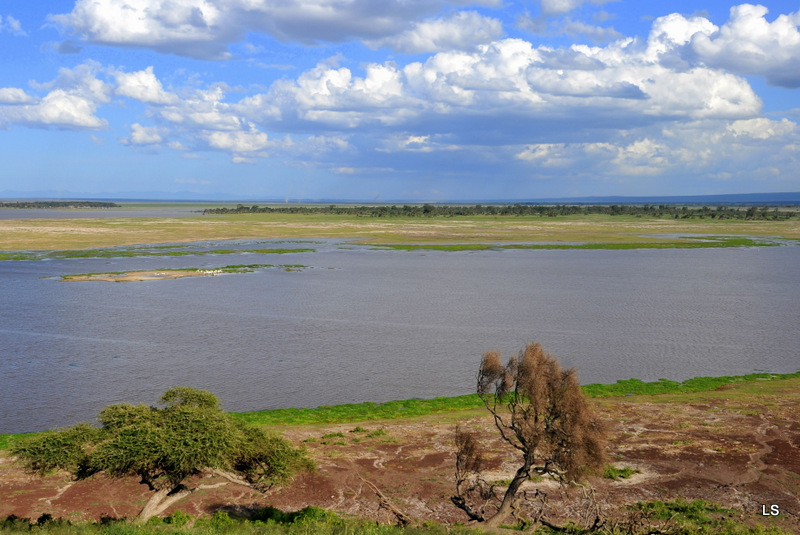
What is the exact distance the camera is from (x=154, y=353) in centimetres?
3131

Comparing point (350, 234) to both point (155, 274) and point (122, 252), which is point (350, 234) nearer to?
point (122, 252)

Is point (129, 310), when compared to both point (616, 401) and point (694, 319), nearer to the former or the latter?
point (616, 401)

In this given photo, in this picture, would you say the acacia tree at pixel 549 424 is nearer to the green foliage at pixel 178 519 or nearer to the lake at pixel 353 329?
the green foliage at pixel 178 519

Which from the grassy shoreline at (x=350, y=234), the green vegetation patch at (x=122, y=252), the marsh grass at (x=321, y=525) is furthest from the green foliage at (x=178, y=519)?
the grassy shoreline at (x=350, y=234)

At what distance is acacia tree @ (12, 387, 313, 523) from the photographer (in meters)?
13.5

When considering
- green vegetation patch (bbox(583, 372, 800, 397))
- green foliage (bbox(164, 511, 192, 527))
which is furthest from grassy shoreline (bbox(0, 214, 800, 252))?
green foliage (bbox(164, 511, 192, 527))

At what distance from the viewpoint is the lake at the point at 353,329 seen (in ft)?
88.1

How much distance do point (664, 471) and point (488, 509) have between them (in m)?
5.34

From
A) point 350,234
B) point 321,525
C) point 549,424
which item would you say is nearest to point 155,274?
point 321,525

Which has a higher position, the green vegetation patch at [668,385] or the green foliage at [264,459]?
the green foliage at [264,459]

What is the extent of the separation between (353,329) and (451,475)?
18942 millimetres

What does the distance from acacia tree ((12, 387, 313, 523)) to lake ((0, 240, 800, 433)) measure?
347 inches

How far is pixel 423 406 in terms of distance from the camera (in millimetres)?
24703

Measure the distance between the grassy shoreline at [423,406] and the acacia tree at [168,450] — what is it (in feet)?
22.7
